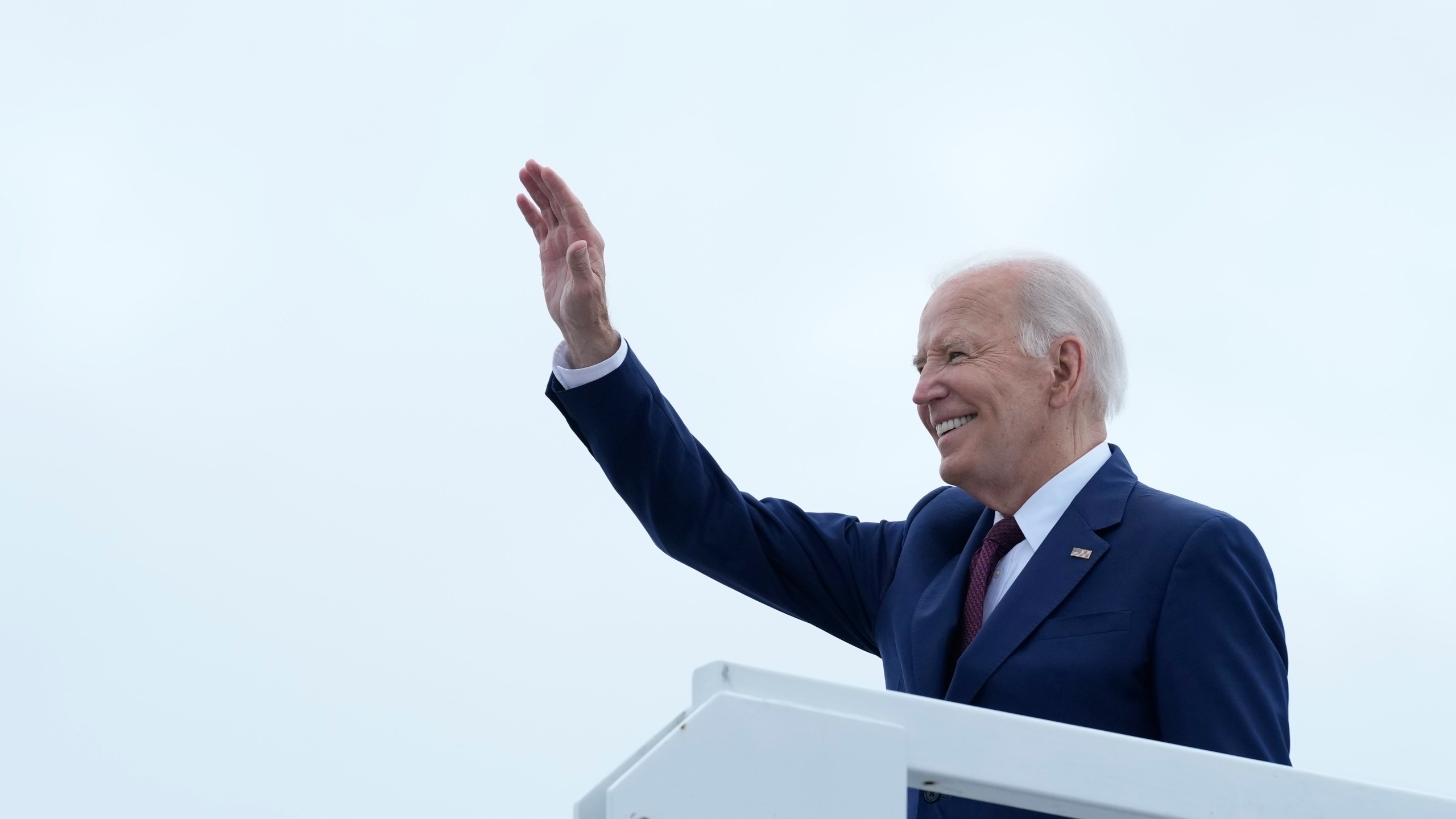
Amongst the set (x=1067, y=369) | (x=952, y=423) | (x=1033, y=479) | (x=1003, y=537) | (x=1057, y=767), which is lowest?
(x=1057, y=767)

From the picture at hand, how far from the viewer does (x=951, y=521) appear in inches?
139

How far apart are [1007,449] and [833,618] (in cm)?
72

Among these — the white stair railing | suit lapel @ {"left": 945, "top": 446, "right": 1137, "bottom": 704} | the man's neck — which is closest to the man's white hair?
the man's neck

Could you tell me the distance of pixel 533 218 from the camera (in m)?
3.65

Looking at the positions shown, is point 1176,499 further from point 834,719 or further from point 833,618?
point 834,719

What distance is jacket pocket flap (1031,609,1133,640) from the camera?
2.77m

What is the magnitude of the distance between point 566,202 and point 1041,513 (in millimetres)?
1369

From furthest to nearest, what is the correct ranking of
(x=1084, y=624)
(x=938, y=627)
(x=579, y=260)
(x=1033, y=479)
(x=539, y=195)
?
1. (x=539, y=195)
2. (x=579, y=260)
3. (x=1033, y=479)
4. (x=938, y=627)
5. (x=1084, y=624)

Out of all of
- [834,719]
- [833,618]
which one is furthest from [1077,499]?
[834,719]

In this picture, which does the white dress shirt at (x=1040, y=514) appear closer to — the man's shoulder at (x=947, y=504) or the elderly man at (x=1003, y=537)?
the elderly man at (x=1003, y=537)

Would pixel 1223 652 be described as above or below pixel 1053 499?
below

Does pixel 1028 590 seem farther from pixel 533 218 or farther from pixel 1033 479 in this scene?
pixel 533 218

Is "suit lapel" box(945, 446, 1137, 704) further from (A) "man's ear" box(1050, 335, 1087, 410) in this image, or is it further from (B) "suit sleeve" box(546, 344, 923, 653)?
(B) "suit sleeve" box(546, 344, 923, 653)

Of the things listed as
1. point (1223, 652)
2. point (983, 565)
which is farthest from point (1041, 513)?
point (1223, 652)
